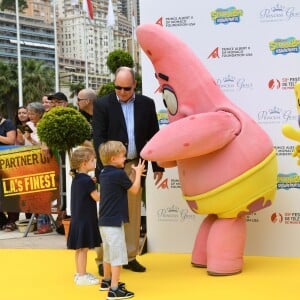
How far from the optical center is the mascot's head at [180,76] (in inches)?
170

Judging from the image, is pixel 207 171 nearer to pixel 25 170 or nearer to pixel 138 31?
pixel 138 31

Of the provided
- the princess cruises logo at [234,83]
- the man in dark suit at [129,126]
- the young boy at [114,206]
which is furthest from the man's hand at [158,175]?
the princess cruises logo at [234,83]

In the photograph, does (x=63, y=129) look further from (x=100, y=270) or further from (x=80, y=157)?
(x=100, y=270)

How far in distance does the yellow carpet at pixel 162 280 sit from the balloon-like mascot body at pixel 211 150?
0.23m

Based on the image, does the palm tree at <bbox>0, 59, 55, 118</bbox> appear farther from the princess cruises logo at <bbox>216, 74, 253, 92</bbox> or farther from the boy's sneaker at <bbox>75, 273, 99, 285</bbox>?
the boy's sneaker at <bbox>75, 273, 99, 285</bbox>

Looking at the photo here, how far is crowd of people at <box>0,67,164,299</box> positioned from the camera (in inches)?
154

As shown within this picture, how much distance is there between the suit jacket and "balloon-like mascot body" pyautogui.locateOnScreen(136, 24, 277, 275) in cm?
29

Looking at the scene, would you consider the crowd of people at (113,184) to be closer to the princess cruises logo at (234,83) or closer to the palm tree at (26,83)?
the princess cruises logo at (234,83)

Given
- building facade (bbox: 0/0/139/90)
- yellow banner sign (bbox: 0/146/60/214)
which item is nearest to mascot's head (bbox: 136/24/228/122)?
yellow banner sign (bbox: 0/146/60/214)

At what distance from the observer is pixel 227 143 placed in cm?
419

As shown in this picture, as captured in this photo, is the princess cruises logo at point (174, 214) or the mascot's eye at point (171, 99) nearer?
the mascot's eye at point (171, 99)

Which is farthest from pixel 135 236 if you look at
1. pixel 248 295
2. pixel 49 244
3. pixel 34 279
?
pixel 49 244

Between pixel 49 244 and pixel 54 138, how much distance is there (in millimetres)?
1190

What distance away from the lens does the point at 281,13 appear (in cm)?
487
